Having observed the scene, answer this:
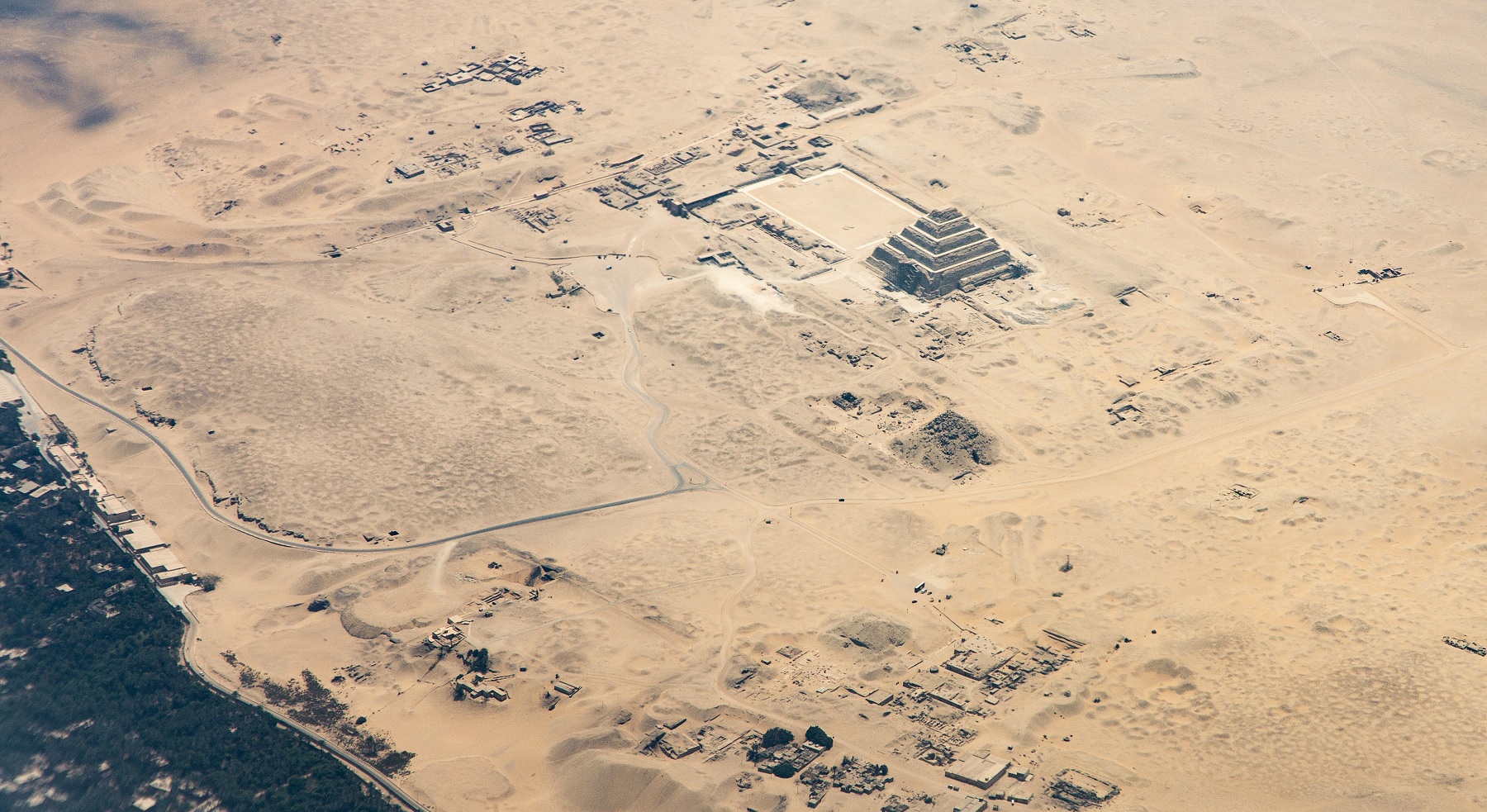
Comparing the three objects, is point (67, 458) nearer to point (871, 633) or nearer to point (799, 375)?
point (799, 375)

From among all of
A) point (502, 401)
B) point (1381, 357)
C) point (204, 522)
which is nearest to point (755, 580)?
point (502, 401)

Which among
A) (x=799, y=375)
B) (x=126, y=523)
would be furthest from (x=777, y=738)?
(x=126, y=523)

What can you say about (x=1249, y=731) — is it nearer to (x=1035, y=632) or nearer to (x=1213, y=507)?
(x=1035, y=632)

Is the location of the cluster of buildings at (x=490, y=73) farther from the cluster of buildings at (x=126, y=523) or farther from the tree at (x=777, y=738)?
the tree at (x=777, y=738)

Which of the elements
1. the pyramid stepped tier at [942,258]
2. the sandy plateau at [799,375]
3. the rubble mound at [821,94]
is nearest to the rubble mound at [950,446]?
the sandy plateau at [799,375]

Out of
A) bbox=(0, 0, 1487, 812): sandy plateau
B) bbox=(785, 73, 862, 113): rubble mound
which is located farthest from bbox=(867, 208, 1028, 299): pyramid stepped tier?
bbox=(785, 73, 862, 113): rubble mound

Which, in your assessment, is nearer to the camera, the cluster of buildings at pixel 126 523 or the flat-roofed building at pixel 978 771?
the flat-roofed building at pixel 978 771

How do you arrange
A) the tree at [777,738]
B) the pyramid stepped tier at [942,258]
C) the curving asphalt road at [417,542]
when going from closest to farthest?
the tree at [777,738], the curving asphalt road at [417,542], the pyramid stepped tier at [942,258]
